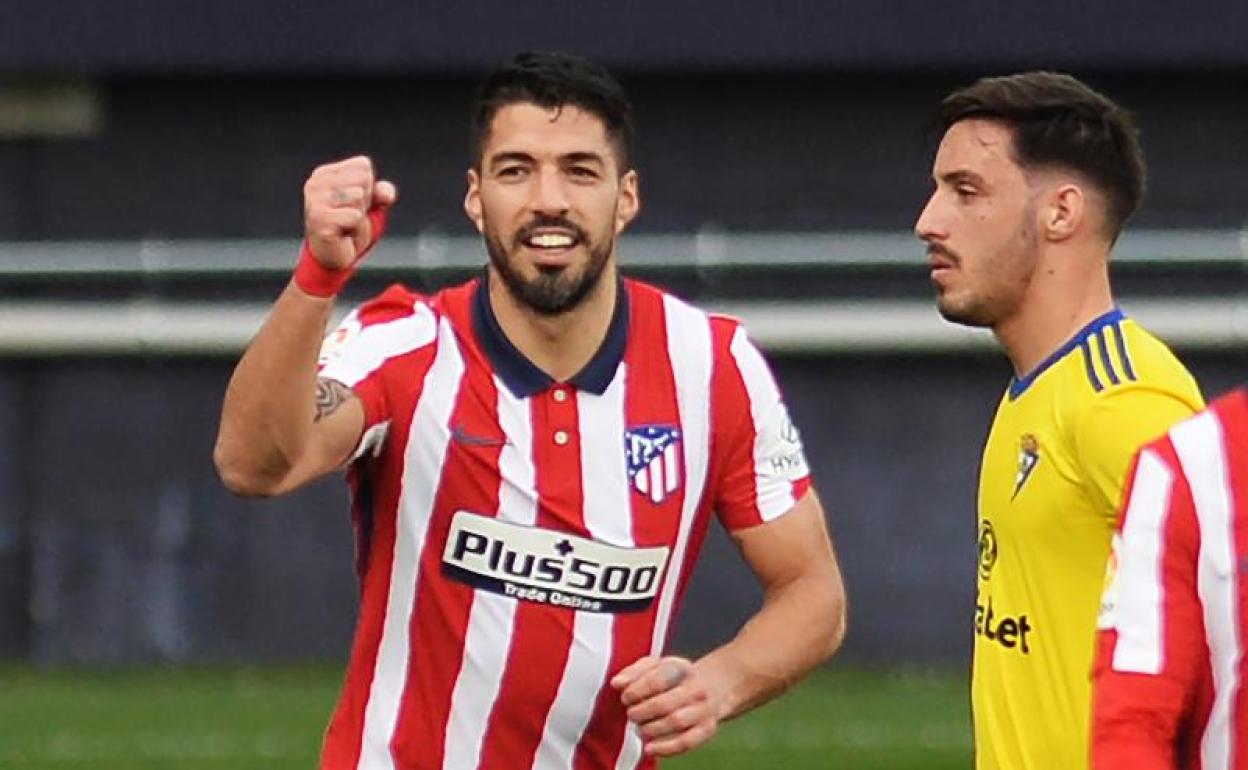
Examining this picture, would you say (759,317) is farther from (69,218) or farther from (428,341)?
(428,341)

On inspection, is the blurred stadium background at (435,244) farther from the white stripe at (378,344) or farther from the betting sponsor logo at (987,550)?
the betting sponsor logo at (987,550)

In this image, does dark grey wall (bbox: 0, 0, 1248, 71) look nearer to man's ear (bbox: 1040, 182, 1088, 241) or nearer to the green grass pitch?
the green grass pitch

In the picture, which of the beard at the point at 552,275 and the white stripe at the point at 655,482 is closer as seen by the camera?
the beard at the point at 552,275

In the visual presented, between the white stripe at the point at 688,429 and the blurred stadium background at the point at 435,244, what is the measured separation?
8465mm

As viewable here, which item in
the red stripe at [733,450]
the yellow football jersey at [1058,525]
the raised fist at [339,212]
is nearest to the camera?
the raised fist at [339,212]

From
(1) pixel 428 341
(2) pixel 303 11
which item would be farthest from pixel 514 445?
(2) pixel 303 11

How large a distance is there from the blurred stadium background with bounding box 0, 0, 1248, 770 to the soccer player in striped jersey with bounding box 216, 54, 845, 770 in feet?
28.0

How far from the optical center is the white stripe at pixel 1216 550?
4.06m

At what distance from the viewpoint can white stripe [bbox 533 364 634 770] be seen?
550 cm

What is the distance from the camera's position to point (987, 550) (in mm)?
5305

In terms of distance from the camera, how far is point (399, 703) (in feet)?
18.0

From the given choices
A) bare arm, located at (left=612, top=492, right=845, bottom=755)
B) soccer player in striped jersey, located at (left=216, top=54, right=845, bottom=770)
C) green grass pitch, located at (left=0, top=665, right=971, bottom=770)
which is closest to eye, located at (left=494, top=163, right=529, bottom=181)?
soccer player in striped jersey, located at (left=216, top=54, right=845, bottom=770)

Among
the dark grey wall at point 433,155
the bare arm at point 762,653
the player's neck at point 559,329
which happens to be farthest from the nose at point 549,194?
the dark grey wall at point 433,155

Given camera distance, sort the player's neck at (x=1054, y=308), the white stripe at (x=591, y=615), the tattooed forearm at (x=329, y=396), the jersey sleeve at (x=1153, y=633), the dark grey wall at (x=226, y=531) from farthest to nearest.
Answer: the dark grey wall at (x=226, y=531) → the white stripe at (x=591, y=615) → the player's neck at (x=1054, y=308) → the tattooed forearm at (x=329, y=396) → the jersey sleeve at (x=1153, y=633)
